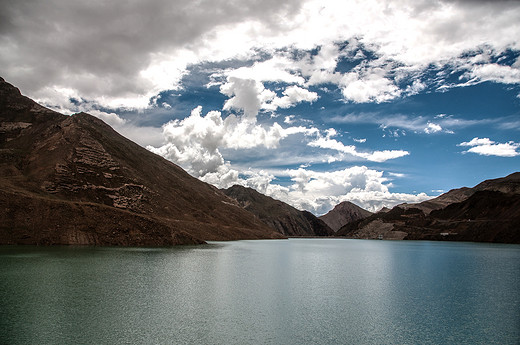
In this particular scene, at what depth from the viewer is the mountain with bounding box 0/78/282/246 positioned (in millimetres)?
99938

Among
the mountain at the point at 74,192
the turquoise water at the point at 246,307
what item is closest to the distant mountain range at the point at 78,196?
the mountain at the point at 74,192

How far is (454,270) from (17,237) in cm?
10342

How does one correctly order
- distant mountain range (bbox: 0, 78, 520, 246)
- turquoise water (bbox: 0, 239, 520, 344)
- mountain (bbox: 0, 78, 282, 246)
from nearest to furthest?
turquoise water (bbox: 0, 239, 520, 344)
mountain (bbox: 0, 78, 282, 246)
distant mountain range (bbox: 0, 78, 520, 246)

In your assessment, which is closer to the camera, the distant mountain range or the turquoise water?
the turquoise water

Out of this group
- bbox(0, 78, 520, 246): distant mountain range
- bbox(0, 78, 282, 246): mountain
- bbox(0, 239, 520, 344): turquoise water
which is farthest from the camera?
bbox(0, 78, 520, 246): distant mountain range

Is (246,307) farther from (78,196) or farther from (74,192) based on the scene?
(74,192)

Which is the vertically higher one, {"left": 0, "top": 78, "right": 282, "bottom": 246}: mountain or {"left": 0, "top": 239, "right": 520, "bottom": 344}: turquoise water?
{"left": 0, "top": 78, "right": 282, "bottom": 246}: mountain

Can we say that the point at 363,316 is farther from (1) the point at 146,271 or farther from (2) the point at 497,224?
(2) the point at 497,224

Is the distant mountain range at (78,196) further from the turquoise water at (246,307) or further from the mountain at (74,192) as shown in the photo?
the turquoise water at (246,307)

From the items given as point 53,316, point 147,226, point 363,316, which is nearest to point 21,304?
point 53,316

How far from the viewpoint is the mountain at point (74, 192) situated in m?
99.9

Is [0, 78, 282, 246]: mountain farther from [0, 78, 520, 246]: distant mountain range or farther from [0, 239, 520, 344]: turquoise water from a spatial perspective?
[0, 239, 520, 344]: turquoise water

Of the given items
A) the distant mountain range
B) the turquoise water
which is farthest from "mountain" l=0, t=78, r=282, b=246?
the turquoise water

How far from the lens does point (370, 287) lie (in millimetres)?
45625
